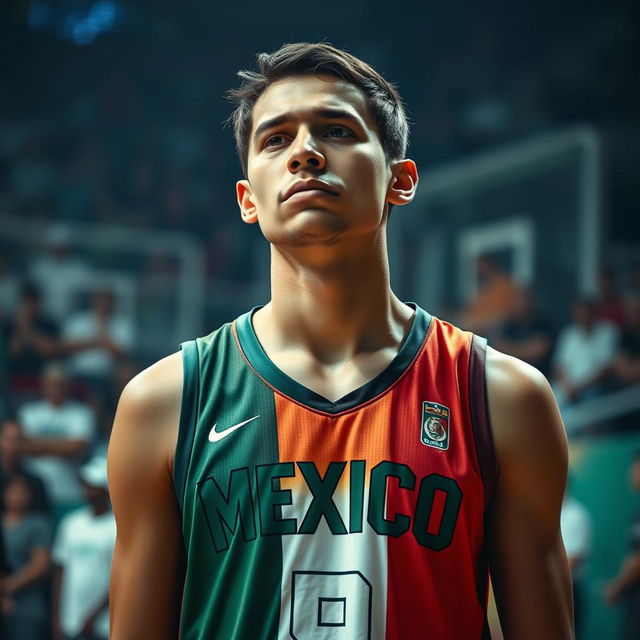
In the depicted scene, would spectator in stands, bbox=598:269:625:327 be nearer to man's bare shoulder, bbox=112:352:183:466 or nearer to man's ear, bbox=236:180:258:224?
man's ear, bbox=236:180:258:224

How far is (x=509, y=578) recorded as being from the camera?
189 cm

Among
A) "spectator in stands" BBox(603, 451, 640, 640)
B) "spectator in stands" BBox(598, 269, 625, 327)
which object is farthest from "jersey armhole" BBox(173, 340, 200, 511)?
"spectator in stands" BBox(598, 269, 625, 327)

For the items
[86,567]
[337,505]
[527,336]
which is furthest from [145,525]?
[527,336]

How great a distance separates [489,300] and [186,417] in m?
6.67

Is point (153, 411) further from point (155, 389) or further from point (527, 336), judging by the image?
point (527, 336)

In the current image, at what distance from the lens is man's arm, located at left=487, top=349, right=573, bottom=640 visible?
6.12 feet

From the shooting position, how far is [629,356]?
7793 mm

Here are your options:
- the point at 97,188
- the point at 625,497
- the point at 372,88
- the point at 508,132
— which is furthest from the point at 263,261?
the point at 372,88

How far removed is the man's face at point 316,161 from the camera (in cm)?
190

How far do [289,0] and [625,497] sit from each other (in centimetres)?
577

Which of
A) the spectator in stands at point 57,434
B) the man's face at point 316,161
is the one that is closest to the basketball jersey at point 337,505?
the man's face at point 316,161

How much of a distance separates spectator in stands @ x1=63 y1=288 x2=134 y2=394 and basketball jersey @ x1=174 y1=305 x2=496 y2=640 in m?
5.94

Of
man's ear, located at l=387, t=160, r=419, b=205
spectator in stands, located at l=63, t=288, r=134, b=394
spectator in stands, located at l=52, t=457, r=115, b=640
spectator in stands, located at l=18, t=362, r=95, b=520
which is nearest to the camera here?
man's ear, located at l=387, t=160, r=419, b=205

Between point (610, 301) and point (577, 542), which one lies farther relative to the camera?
point (610, 301)
